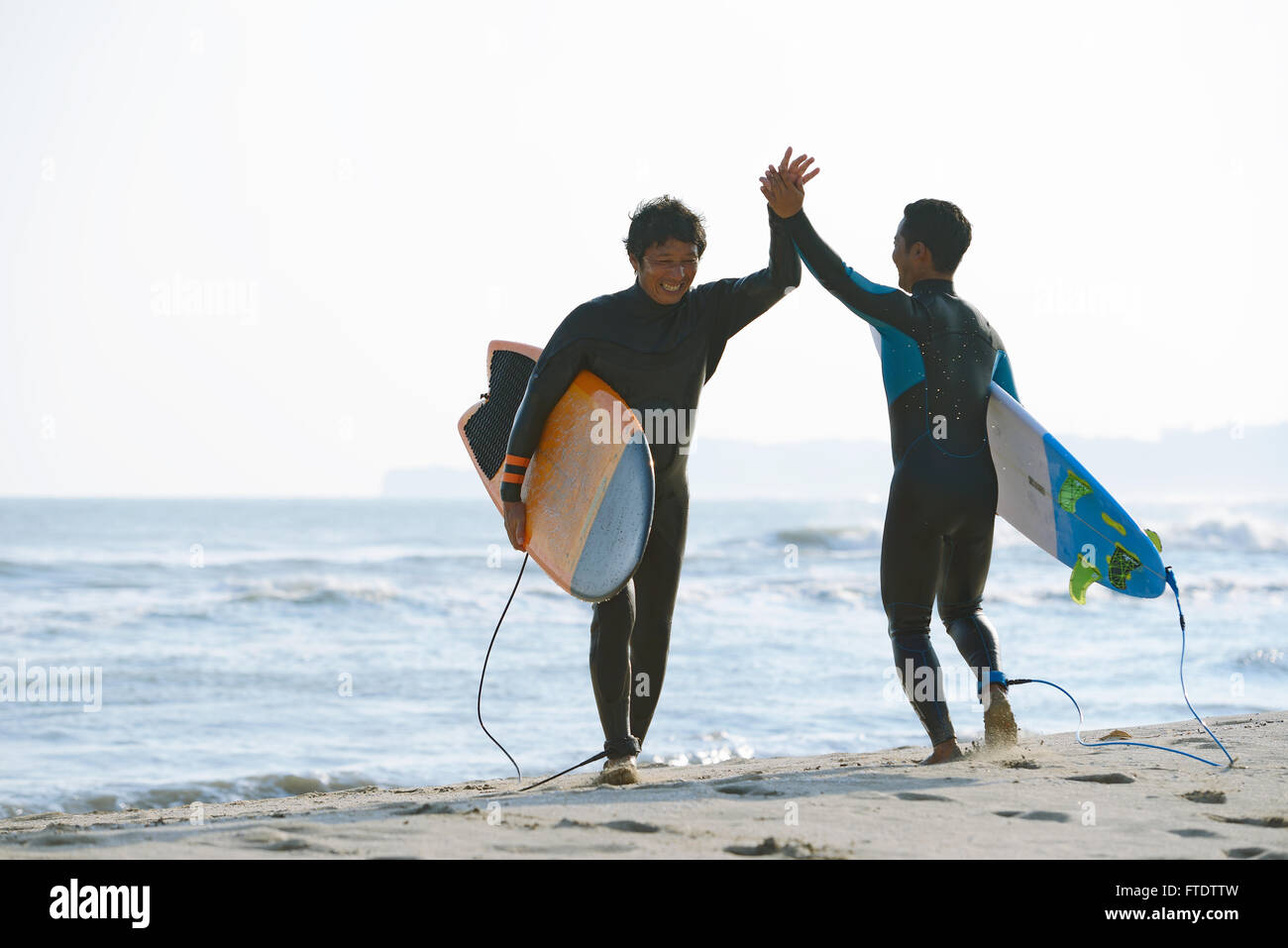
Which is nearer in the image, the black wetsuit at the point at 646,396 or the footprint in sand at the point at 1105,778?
the footprint in sand at the point at 1105,778

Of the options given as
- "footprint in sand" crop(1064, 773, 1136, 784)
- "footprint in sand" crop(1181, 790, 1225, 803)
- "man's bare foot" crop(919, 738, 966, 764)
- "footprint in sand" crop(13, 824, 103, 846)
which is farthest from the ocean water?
"footprint in sand" crop(13, 824, 103, 846)

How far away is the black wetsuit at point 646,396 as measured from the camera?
156 inches

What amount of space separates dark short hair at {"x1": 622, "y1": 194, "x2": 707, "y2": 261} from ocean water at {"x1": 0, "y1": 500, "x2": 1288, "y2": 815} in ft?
7.67

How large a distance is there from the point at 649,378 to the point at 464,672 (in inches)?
261

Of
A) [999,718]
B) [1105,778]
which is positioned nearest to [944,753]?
[999,718]

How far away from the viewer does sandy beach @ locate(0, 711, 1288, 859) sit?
2.77m

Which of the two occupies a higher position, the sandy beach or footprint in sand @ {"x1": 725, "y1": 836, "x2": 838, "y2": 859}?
footprint in sand @ {"x1": 725, "y1": 836, "x2": 838, "y2": 859}

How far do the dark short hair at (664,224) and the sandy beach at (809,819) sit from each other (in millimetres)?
1722

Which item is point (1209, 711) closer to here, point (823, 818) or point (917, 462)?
point (917, 462)

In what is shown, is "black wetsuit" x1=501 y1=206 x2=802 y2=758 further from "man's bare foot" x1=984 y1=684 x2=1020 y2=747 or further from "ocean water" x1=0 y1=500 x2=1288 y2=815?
"ocean water" x1=0 y1=500 x2=1288 y2=815

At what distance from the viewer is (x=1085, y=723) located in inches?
276

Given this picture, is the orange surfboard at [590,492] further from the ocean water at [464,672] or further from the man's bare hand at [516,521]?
the ocean water at [464,672]

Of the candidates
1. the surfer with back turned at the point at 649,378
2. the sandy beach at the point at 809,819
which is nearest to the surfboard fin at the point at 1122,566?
the sandy beach at the point at 809,819

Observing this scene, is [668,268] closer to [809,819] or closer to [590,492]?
[590,492]
